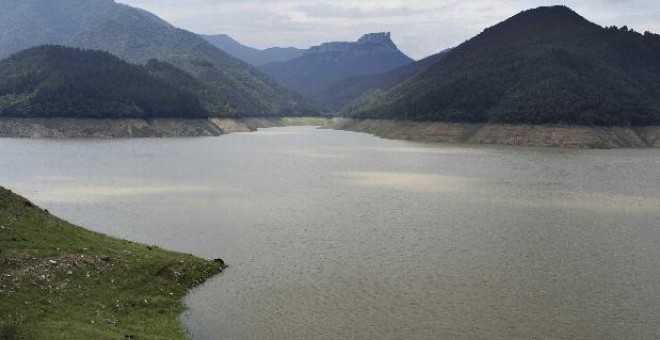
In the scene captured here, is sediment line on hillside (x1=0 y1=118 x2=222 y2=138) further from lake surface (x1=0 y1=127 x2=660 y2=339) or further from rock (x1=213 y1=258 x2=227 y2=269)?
rock (x1=213 y1=258 x2=227 y2=269)

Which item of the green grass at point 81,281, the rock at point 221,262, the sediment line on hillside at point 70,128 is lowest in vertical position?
the rock at point 221,262

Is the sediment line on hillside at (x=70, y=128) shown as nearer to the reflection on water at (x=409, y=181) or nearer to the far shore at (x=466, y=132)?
the far shore at (x=466, y=132)

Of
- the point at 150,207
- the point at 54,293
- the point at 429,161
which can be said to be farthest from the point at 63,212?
the point at 429,161

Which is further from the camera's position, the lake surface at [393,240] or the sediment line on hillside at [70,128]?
the sediment line on hillside at [70,128]

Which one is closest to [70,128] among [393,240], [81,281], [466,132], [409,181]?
[466,132]

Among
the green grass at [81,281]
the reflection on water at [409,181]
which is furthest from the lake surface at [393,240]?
the green grass at [81,281]
